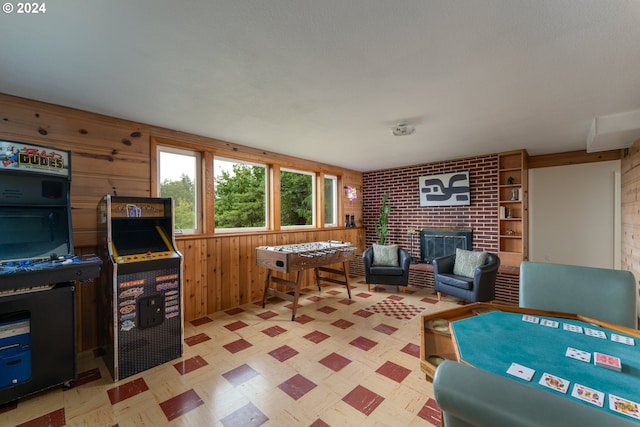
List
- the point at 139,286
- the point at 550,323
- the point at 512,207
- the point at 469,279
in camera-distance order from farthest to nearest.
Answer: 1. the point at 512,207
2. the point at 469,279
3. the point at 139,286
4. the point at 550,323

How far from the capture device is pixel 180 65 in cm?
189

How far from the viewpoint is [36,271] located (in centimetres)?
182

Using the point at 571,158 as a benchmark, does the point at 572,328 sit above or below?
below

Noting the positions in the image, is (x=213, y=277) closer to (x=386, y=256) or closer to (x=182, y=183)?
(x=182, y=183)

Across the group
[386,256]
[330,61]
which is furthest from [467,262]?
[330,61]

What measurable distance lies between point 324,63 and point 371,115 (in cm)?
108

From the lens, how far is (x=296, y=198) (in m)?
5.24

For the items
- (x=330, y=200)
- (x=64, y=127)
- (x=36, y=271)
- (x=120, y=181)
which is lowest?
(x=36, y=271)

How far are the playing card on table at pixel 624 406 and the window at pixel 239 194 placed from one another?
12.6 feet

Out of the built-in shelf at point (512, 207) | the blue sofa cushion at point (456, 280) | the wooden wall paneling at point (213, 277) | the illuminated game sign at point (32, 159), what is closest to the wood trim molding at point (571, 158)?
the built-in shelf at point (512, 207)

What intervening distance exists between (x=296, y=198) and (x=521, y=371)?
4.46 meters

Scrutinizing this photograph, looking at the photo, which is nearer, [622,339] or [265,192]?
[622,339]

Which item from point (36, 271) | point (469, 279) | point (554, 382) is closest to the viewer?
point (554, 382)

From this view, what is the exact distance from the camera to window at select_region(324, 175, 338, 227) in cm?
576
